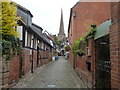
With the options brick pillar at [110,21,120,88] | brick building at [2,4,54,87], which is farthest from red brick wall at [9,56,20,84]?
brick pillar at [110,21,120,88]

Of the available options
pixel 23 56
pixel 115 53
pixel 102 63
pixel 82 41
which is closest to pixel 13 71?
pixel 23 56

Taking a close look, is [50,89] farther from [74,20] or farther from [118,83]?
[74,20]

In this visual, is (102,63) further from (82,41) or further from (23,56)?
(23,56)

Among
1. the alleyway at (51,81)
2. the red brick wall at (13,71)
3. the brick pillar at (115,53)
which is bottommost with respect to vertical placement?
the alleyway at (51,81)

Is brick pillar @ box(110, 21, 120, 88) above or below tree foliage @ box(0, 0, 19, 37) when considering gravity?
below

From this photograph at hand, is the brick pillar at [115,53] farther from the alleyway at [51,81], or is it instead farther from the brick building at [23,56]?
the alleyway at [51,81]

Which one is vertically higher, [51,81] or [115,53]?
[115,53]

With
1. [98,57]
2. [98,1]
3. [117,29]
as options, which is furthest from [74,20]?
[117,29]

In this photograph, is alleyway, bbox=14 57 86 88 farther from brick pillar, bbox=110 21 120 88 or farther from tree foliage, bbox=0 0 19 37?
brick pillar, bbox=110 21 120 88

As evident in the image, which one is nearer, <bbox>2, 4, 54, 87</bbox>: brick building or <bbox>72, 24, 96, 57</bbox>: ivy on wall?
<bbox>72, 24, 96, 57</bbox>: ivy on wall

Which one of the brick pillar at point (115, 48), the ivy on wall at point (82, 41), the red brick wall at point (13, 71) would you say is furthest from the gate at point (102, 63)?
the red brick wall at point (13, 71)

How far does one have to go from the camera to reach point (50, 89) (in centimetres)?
698

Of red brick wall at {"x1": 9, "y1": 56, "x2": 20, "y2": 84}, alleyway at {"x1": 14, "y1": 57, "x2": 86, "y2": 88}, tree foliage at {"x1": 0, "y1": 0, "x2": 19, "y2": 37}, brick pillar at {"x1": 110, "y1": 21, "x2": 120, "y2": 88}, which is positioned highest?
tree foliage at {"x1": 0, "y1": 0, "x2": 19, "y2": 37}

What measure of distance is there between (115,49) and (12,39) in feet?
18.4
